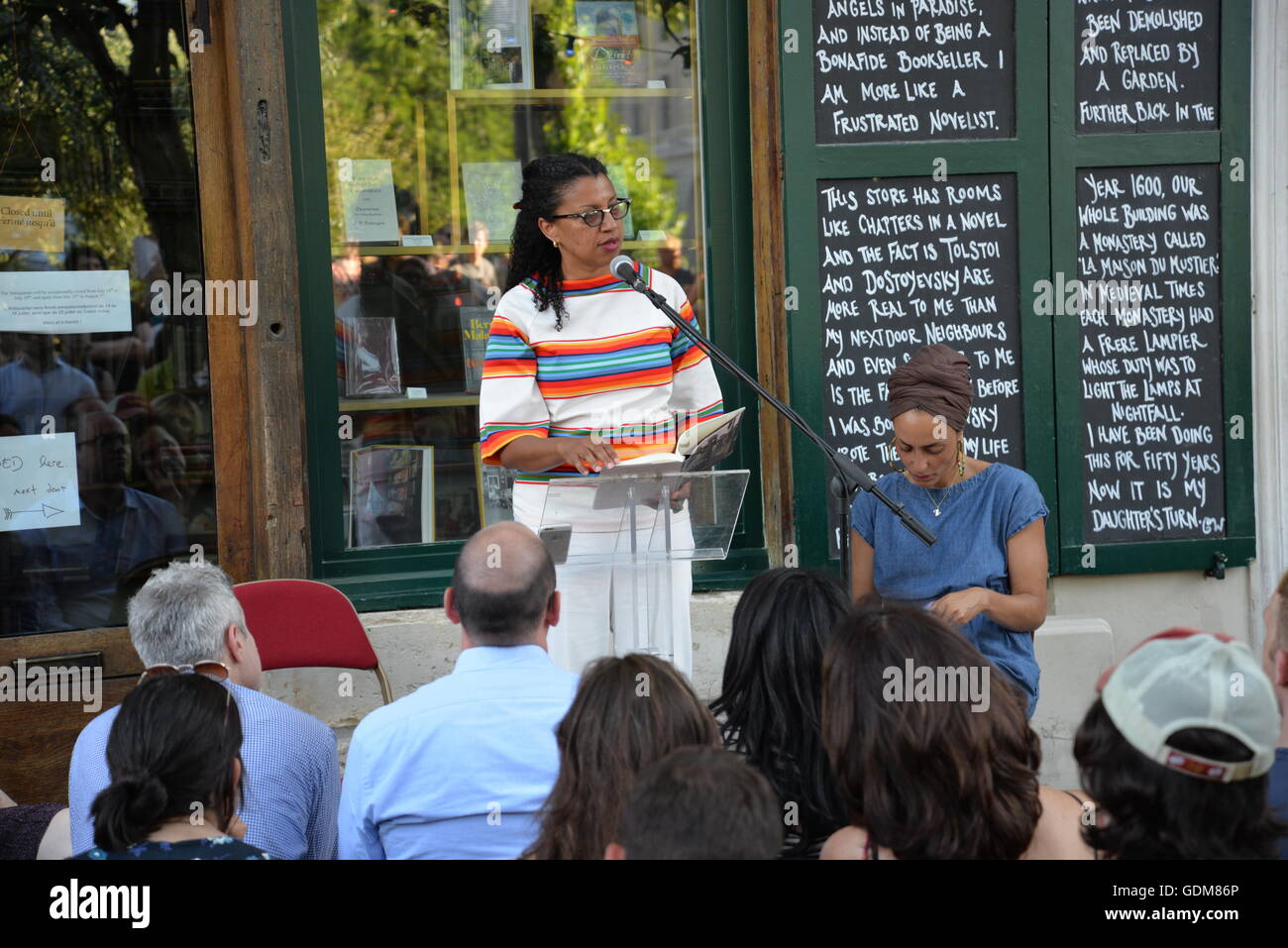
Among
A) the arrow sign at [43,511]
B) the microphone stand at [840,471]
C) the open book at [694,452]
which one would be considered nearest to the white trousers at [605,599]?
the open book at [694,452]

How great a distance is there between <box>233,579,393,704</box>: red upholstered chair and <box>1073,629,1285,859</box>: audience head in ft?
8.73

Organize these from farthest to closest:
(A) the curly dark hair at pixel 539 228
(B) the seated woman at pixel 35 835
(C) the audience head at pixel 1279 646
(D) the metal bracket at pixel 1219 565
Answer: (D) the metal bracket at pixel 1219 565, (A) the curly dark hair at pixel 539 228, (B) the seated woman at pixel 35 835, (C) the audience head at pixel 1279 646

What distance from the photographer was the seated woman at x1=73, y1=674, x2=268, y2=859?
1.89 metres

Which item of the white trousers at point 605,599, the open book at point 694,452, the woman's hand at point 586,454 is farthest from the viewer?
the white trousers at point 605,599

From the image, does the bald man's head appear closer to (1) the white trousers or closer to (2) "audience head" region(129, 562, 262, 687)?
(2) "audience head" region(129, 562, 262, 687)

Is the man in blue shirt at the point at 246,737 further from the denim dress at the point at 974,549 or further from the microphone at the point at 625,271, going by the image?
the denim dress at the point at 974,549

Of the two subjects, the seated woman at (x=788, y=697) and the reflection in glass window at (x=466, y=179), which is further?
the reflection in glass window at (x=466, y=179)

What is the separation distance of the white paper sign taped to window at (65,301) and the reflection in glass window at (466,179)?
2.57 feet

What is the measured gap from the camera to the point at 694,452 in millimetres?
3053

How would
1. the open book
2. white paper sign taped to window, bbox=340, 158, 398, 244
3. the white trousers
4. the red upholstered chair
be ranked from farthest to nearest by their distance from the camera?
white paper sign taped to window, bbox=340, 158, 398, 244 → the red upholstered chair → the white trousers → the open book

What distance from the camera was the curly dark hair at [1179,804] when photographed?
1.63 meters

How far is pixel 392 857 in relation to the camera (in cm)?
220

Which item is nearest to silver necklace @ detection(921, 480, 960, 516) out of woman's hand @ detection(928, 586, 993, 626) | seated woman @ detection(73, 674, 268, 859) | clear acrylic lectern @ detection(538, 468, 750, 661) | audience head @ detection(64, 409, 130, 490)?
woman's hand @ detection(928, 586, 993, 626)

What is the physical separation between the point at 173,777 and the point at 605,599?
5.48ft
